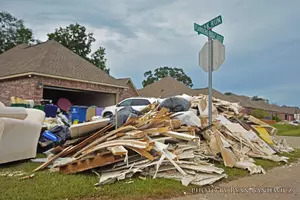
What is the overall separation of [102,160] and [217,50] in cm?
393

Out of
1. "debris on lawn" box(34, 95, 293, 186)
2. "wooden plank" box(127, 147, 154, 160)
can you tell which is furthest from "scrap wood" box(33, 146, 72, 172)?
"wooden plank" box(127, 147, 154, 160)

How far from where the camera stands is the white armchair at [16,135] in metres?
5.47

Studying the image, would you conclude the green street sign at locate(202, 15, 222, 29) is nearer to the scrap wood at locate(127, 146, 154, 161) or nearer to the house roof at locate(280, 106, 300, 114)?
the scrap wood at locate(127, 146, 154, 161)

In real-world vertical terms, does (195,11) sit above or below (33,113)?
above

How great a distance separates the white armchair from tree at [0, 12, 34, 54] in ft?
107

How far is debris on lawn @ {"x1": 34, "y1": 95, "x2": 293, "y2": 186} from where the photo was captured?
16.0ft

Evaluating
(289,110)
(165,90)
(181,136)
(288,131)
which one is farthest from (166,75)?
(181,136)

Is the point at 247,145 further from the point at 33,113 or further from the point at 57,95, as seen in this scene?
the point at 57,95

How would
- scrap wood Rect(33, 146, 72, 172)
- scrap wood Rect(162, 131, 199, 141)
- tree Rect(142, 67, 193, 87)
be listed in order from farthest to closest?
tree Rect(142, 67, 193, 87) < scrap wood Rect(162, 131, 199, 141) < scrap wood Rect(33, 146, 72, 172)

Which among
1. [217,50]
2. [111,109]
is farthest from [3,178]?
[111,109]

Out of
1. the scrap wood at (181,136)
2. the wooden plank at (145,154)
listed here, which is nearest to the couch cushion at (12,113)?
the wooden plank at (145,154)

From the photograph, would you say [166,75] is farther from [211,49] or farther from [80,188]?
[80,188]

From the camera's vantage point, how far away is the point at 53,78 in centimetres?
1681

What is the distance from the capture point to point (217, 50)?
6902mm
